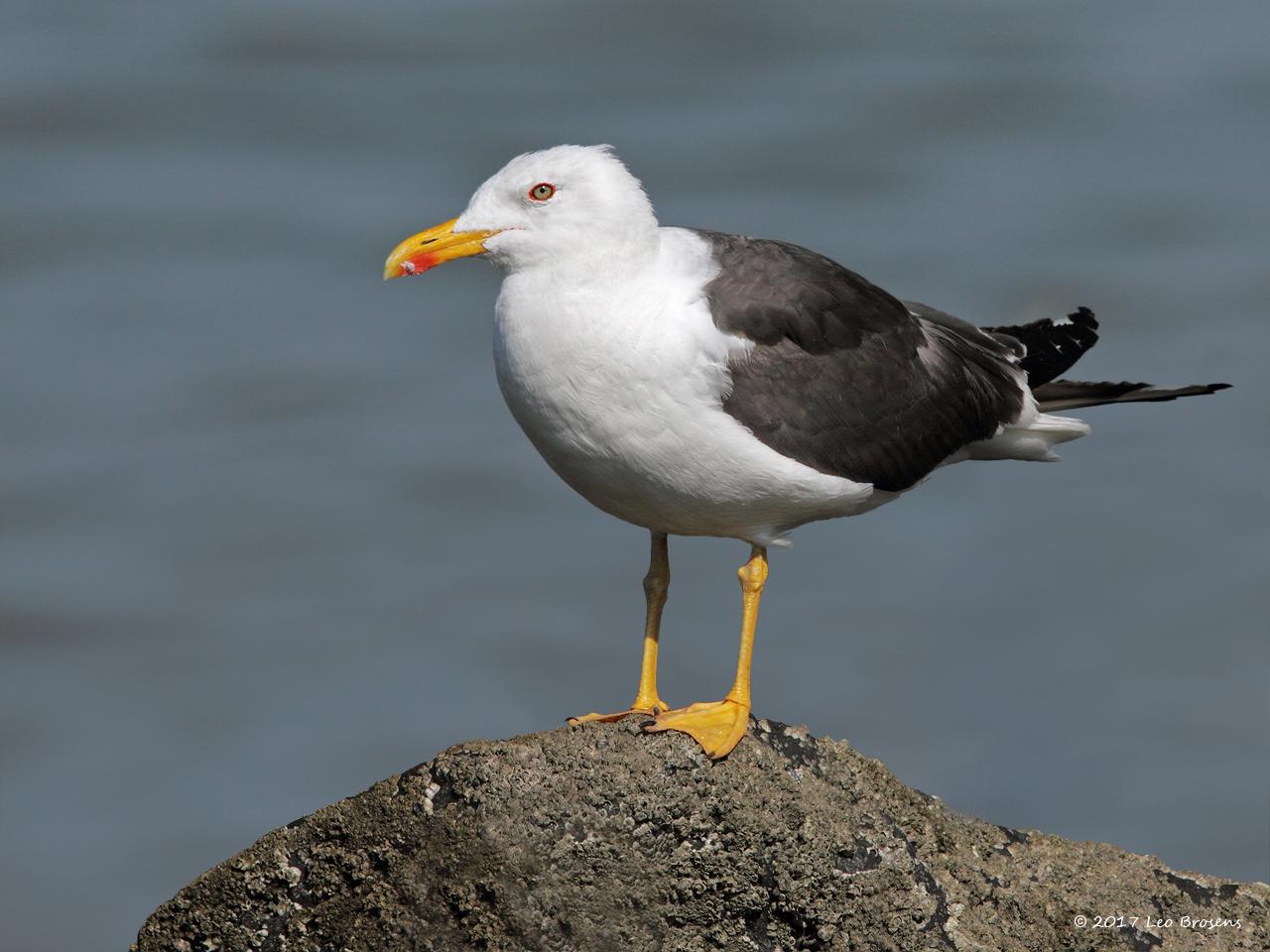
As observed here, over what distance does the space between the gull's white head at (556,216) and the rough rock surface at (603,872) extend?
1889 millimetres

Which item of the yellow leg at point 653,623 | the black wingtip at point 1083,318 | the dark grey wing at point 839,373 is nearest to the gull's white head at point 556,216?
the dark grey wing at point 839,373

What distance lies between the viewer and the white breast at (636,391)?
675 centimetres

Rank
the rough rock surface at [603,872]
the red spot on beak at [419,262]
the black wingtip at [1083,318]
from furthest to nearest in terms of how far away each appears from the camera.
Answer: the black wingtip at [1083,318]
the red spot on beak at [419,262]
the rough rock surface at [603,872]

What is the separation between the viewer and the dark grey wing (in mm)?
7141

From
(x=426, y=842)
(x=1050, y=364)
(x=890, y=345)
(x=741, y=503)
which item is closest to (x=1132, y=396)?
(x=1050, y=364)

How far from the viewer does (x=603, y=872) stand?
5895mm

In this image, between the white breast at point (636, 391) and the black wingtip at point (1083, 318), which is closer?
the white breast at point (636, 391)

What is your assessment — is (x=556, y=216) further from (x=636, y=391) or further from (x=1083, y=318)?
(x=1083, y=318)

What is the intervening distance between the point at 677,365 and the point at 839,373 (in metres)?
1.06

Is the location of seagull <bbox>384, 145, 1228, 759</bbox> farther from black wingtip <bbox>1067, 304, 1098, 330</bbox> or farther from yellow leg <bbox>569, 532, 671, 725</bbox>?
black wingtip <bbox>1067, 304, 1098, 330</bbox>

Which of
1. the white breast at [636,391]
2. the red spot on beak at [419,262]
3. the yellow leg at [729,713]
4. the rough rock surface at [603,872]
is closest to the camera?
the rough rock surface at [603,872]

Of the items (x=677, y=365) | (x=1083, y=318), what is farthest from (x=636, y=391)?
(x=1083, y=318)

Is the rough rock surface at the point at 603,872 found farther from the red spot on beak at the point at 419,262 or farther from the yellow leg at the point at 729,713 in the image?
the red spot on beak at the point at 419,262

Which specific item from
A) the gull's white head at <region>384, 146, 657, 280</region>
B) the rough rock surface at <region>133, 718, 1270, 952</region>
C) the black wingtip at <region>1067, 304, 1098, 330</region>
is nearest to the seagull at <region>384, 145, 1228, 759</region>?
the gull's white head at <region>384, 146, 657, 280</region>
